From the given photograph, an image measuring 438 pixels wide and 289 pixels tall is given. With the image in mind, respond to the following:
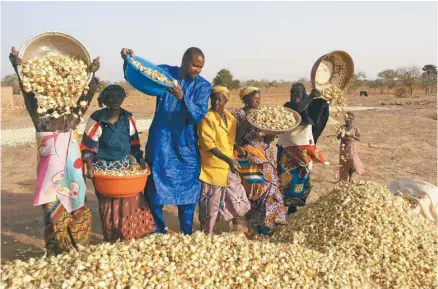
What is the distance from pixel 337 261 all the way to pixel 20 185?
5624 millimetres

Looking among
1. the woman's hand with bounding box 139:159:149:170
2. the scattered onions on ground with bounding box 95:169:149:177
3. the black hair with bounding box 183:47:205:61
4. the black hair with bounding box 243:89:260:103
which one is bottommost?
the scattered onions on ground with bounding box 95:169:149:177

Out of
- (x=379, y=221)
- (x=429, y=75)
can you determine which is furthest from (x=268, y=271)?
(x=429, y=75)

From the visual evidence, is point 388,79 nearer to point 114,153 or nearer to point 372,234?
point 372,234

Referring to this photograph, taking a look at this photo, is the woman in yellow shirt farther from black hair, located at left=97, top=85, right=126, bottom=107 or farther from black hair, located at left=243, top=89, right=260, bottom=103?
black hair, located at left=97, top=85, right=126, bottom=107

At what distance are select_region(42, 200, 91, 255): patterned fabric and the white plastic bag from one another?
363 centimetres

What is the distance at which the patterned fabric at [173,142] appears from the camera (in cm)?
352

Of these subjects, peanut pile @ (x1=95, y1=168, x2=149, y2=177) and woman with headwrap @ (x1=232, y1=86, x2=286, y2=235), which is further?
woman with headwrap @ (x1=232, y1=86, x2=286, y2=235)

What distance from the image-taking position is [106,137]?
11.0 ft

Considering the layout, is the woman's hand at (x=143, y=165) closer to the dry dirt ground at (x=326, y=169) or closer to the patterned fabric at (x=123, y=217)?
the patterned fabric at (x=123, y=217)

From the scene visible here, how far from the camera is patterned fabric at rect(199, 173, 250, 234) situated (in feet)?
12.5

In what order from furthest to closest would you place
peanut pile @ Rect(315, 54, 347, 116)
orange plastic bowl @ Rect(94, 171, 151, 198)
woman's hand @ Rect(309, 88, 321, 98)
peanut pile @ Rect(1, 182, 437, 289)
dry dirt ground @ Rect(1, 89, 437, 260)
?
dry dirt ground @ Rect(1, 89, 437, 260), peanut pile @ Rect(315, 54, 347, 116), woman's hand @ Rect(309, 88, 321, 98), orange plastic bowl @ Rect(94, 171, 151, 198), peanut pile @ Rect(1, 182, 437, 289)

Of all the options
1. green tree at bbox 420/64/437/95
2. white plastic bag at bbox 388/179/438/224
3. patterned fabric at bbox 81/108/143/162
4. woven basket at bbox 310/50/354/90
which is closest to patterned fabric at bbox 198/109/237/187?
patterned fabric at bbox 81/108/143/162

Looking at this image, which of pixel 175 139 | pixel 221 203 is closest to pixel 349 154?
pixel 221 203

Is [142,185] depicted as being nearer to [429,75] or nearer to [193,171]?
[193,171]
